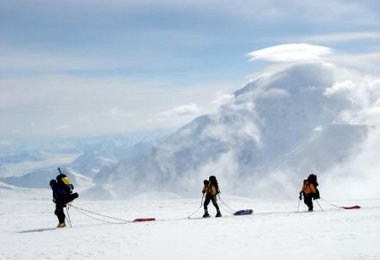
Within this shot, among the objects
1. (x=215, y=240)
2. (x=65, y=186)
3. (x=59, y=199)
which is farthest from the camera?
(x=65, y=186)

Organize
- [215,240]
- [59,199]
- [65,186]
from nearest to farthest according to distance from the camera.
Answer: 1. [215,240]
2. [59,199]
3. [65,186]

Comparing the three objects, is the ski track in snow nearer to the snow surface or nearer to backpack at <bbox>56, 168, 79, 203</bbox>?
the snow surface

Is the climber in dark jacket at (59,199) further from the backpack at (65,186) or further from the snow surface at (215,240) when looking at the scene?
the snow surface at (215,240)

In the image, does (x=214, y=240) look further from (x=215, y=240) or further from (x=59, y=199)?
(x=59, y=199)

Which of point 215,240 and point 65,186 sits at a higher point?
point 65,186

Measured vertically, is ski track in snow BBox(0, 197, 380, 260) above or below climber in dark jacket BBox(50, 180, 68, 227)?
below

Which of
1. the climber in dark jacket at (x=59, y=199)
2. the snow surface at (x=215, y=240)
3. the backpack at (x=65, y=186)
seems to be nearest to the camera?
the snow surface at (x=215, y=240)

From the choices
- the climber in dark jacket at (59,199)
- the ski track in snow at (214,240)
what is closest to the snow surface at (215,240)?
the ski track in snow at (214,240)

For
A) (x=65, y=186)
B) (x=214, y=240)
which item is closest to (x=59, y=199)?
(x=65, y=186)

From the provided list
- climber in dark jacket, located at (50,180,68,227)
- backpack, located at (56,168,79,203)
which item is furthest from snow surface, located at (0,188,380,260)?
backpack, located at (56,168,79,203)

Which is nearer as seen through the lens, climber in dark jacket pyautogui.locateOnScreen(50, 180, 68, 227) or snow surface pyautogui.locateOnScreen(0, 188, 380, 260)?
snow surface pyautogui.locateOnScreen(0, 188, 380, 260)

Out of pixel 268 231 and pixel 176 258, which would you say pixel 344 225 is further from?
pixel 176 258

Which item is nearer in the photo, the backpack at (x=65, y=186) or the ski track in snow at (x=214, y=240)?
the ski track in snow at (x=214, y=240)

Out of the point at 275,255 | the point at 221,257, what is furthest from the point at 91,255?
the point at 275,255
